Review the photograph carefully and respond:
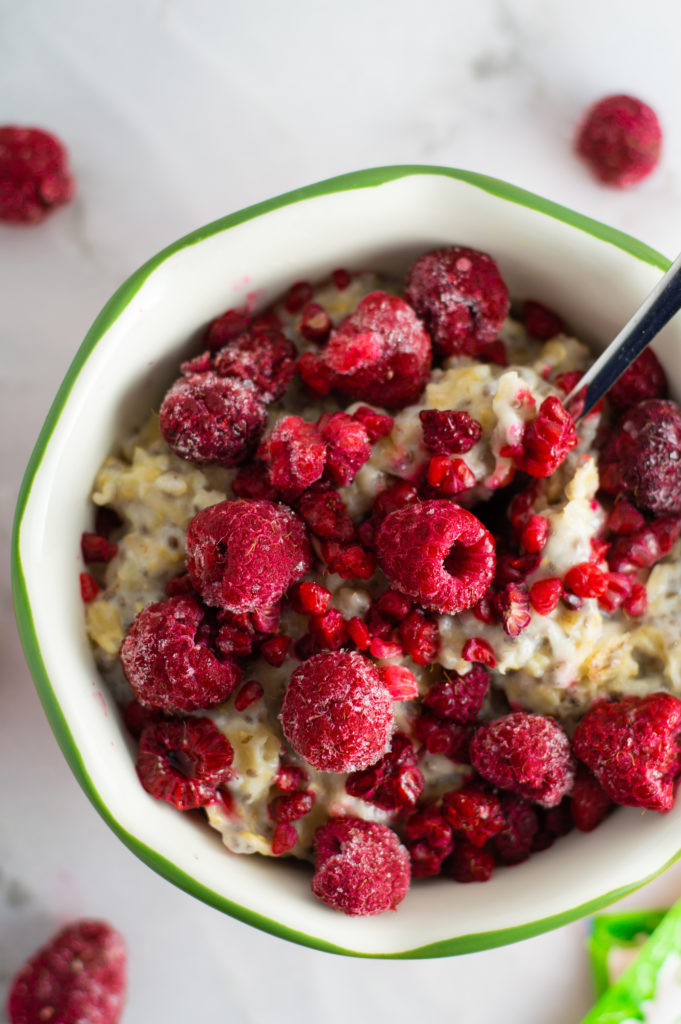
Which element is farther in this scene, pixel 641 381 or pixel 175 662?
pixel 641 381

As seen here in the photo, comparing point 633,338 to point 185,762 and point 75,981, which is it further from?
point 75,981

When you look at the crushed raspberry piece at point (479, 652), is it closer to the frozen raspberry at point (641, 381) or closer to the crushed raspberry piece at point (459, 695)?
the crushed raspberry piece at point (459, 695)

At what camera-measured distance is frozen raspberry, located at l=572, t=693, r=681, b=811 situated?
1.33 m

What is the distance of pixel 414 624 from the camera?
1371 millimetres

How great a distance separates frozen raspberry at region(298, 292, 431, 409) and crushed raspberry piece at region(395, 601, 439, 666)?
35cm

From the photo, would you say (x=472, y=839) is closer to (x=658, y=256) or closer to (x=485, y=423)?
(x=485, y=423)

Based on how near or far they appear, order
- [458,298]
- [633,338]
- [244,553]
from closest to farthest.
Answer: [244,553] < [633,338] < [458,298]

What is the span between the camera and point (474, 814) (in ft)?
4.58

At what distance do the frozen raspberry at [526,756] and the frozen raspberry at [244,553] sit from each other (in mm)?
391

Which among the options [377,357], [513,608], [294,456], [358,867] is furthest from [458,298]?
[358,867]

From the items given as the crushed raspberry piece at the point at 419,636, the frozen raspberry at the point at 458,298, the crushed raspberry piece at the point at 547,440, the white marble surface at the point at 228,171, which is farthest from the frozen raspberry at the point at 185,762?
the frozen raspberry at the point at 458,298

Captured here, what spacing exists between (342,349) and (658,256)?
1.70 feet


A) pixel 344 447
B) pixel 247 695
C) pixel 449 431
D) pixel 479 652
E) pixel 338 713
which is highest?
pixel 449 431

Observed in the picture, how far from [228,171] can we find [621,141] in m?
0.80
